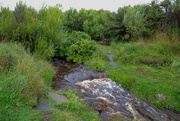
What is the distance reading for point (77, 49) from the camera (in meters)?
11.3

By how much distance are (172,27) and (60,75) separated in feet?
32.8

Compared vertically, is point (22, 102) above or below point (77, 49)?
below

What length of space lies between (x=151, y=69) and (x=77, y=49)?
6060 millimetres

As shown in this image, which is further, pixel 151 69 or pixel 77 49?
pixel 77 49

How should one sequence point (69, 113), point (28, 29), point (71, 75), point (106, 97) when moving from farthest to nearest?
1. point (71, 75)
2. point (28, 29)
3. point (106, 97)
4. point (69, 113)

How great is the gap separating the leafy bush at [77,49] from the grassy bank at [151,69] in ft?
2.36

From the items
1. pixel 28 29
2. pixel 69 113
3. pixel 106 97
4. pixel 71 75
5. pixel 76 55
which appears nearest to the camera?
pixel 69 113

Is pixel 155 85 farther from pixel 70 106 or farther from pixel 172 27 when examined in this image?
pixel 172 27

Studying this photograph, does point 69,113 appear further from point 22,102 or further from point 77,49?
point 77,49

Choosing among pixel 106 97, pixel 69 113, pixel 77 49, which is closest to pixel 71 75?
pixel 106 97

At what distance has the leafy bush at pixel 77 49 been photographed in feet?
36.4

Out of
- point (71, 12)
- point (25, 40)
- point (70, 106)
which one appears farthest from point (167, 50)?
point (71, 12)

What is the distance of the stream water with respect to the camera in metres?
4.66

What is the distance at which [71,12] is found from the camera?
18000mm
